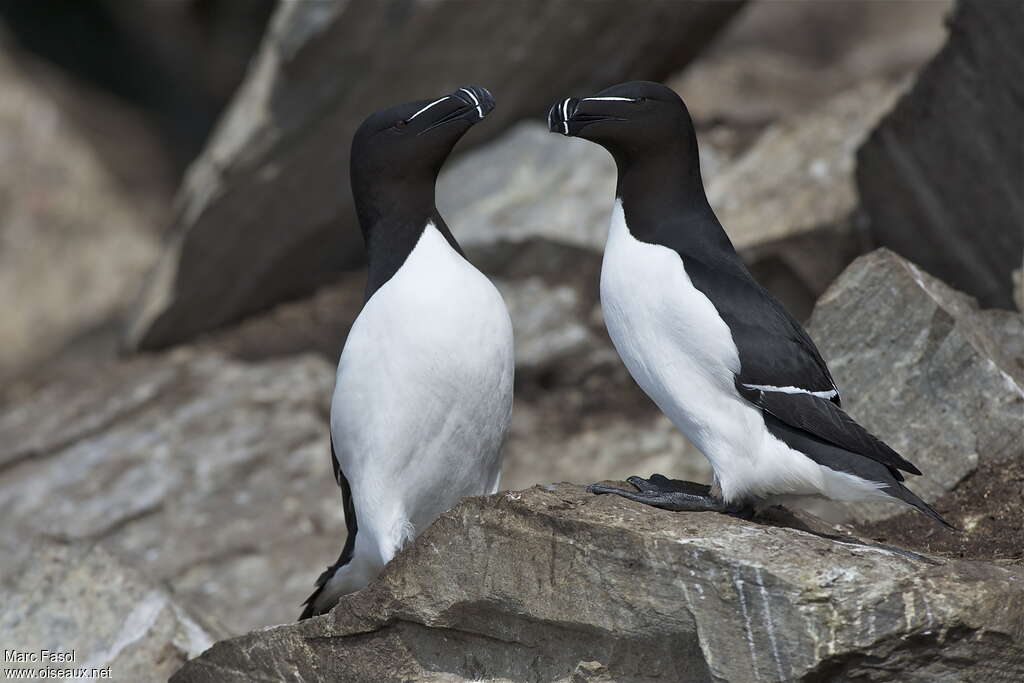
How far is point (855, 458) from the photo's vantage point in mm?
4234

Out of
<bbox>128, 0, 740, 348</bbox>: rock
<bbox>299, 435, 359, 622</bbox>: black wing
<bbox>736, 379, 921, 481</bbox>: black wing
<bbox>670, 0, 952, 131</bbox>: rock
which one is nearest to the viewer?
<bbox>736, 379, 921, 481</bbox>: black wing

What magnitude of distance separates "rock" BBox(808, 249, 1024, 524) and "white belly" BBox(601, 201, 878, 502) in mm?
1206

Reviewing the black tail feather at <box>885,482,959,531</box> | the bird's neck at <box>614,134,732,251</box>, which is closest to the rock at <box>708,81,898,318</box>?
the bird's neck at <box>614,134,732,251</box>

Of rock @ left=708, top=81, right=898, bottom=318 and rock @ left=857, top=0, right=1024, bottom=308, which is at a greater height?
rock @ left=857, top=0, right=1024, bottom=308

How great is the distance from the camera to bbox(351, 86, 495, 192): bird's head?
4.99 meters

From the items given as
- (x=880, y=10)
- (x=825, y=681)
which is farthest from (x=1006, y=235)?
(x=880, y=10)

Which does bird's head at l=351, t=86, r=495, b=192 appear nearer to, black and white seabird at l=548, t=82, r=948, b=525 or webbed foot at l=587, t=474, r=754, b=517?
black and white seabird at l=548, t=82, r=948, b=525

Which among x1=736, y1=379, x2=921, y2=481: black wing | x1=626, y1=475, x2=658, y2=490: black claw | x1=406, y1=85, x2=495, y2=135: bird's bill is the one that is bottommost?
x1=626, y1=475, x2=658, y2=490: black claw

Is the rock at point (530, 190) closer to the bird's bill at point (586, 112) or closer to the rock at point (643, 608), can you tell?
the bird's bill at point (586, 112)

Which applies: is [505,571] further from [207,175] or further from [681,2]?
[681,2]

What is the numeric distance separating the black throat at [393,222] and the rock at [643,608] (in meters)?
1.08

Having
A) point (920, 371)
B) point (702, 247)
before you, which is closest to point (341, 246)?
point (920, 371)

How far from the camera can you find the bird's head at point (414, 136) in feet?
16.4

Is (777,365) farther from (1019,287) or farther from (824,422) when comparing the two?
(1019,287)
